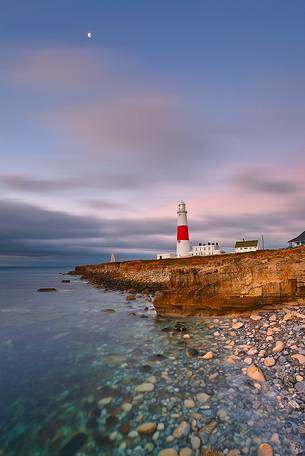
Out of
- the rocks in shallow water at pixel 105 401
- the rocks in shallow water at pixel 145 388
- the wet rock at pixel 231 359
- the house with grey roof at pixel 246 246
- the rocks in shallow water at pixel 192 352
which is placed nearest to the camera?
the rocks in shallow water at pixel 105 401

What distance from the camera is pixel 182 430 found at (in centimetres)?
498

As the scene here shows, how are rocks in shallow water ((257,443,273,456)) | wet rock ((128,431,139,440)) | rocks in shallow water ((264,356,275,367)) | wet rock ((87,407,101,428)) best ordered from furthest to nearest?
1. rocks in shallow water ((264,356,275,367))
2. wet rock ((87,407,101,428))
3. wet rock ((128,431,139,440))
4. rocks in shallow water ((257,443,273,456))

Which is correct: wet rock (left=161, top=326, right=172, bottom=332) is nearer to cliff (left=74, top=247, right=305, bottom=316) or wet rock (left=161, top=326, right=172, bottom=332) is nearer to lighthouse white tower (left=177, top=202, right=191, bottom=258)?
cliff (left=74, top=247, right=305, bottom=316)

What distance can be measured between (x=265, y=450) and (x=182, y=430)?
58.8 inches

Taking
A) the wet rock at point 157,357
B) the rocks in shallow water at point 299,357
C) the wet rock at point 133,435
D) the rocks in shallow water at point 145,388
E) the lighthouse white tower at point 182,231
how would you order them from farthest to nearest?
the lighthouse white tower at point 182,231 < the wet rock at point 157,357 < the rocks in shallow water at point 299,357 < the rocks in shallow water at point 145,388 < the wet rock at point 133,435

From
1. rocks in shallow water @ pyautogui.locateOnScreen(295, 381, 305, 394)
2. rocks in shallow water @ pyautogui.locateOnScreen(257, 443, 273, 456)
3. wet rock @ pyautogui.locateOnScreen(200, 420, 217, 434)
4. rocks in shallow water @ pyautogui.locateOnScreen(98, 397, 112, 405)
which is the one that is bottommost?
rocks in shallow water @ pyautogui.locateOnScreen(98, 397, 112, 405)

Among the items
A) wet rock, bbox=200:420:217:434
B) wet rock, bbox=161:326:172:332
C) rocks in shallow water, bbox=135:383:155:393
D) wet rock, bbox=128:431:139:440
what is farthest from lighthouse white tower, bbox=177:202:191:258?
wet rock, bbox=128:431:139:440

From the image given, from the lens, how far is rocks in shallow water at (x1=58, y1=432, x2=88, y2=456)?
4655mm

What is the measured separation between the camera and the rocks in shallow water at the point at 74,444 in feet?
15.3

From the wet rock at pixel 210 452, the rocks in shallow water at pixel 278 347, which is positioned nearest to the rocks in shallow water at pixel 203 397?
the wet rock at pixel 210 452

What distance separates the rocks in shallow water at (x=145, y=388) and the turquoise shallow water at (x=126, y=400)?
134 millimetres

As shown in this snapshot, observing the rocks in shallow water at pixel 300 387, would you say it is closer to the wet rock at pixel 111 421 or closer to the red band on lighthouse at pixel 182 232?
the wet rock at pixel 111 421

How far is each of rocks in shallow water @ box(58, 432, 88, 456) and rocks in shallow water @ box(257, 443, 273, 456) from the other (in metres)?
3.18

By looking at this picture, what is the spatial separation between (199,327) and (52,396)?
742cm
